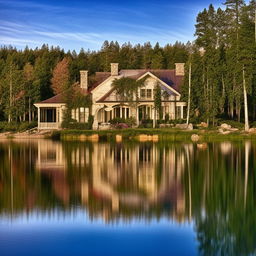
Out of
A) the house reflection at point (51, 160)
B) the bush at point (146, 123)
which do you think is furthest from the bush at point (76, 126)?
the house reflection at point (51, 160)

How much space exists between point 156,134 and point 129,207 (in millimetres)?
27302

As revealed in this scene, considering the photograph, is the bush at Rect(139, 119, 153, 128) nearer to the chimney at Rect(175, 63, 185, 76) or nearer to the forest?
the forest

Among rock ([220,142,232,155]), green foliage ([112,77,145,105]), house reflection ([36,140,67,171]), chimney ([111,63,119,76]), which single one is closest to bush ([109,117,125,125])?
green foliage ([112,77,145,105])

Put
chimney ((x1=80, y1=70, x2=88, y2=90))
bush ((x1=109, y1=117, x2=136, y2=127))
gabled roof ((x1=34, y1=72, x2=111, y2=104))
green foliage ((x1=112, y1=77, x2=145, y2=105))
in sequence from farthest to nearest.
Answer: chimney ((x1=80, y1=70, x2=88, y2=90))
gabled roof ((x1=34, y1=72, x2=111, y2=104))
green foliage ((x1=112, y1=77, x2=145, y2=105))
bush ((x1=109, y1=117, x2=136, y2=127))

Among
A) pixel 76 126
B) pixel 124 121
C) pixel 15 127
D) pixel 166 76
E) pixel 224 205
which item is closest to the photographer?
pixel 224 205

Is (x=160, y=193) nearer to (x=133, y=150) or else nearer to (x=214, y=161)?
(x=214, y=161)

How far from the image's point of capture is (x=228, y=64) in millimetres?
46000

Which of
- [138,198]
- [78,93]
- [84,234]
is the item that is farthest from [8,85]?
[84,234]

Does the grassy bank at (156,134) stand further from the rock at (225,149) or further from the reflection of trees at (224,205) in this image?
the reflection of trees at (224,205)

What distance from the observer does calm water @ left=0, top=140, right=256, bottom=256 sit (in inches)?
406

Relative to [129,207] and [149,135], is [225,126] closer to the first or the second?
[149,135]

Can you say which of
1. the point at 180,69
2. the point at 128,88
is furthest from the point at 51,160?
the point at 180,69

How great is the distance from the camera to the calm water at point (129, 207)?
10312 mm

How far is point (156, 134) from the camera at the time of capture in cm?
4075
